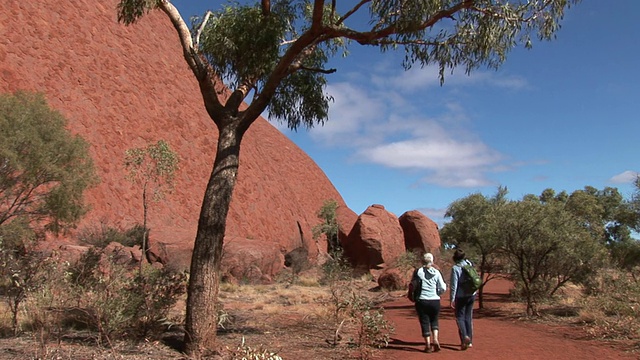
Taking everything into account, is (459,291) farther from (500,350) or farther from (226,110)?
(226,110)

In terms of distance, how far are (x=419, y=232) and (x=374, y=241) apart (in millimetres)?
5426

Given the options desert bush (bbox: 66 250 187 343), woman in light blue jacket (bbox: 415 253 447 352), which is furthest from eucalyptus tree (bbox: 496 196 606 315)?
desert bush (bbox: 66 250 187 343)

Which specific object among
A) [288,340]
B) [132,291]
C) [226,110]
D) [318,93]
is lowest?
[288,340]

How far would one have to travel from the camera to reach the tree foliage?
17078 millimetres

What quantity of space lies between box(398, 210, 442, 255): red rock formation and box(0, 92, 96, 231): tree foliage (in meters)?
22.9

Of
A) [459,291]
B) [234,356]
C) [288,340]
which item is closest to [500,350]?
[459,291]

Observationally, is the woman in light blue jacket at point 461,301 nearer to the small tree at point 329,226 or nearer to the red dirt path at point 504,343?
the red dirt path at point 504,343

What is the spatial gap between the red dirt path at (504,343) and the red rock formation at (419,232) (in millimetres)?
24110

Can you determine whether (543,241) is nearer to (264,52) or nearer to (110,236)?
(264,52)

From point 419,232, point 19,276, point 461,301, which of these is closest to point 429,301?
point 461,301

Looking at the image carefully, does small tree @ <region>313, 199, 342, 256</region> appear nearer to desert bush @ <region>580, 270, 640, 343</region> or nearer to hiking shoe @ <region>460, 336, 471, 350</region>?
desert bush @ <region>580, 270, 640, 343</region>

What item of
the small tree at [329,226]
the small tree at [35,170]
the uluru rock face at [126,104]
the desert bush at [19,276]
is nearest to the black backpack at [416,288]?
the desert bush at [19,276]

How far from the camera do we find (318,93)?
10.4 meters

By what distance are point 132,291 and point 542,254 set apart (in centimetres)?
1012
